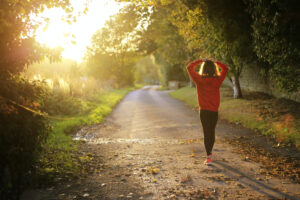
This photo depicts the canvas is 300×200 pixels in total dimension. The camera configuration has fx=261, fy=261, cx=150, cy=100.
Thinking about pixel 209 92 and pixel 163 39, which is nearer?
pixel 209 92

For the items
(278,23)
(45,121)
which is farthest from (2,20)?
(278,23)

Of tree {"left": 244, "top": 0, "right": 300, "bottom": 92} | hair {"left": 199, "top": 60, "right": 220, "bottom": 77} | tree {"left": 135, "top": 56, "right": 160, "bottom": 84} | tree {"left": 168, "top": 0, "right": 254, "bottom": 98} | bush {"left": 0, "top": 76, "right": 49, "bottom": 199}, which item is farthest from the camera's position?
tree {"left": 135, "top": 56, "right": 160, "bottom": 84}

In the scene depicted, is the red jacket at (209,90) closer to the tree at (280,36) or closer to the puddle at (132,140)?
the puddle at (132,140)

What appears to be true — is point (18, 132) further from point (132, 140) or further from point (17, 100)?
point (132, 140)

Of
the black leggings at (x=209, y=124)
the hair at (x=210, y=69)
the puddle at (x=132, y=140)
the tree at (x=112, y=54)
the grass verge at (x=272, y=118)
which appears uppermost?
the tree at (x=112, y=54)

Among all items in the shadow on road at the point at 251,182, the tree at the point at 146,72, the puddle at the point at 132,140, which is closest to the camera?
the shadow on road at the point at 251,182

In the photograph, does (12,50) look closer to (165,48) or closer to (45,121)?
(45,121)

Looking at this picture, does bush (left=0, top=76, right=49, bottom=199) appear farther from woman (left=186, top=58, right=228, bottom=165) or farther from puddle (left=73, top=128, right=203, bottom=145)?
puddle (left=73, top=128, right=203, bottom=145)

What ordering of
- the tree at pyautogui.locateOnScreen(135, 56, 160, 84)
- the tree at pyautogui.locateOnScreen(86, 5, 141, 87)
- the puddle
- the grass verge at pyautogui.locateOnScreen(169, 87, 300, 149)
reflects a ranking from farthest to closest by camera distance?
the tree at pyautogui.locateOnScreen(135, 56, 160, 84) < the tree at pyautogui.locateOnScreen(86, 5, 141, 87) < the puddle < the grass verge at pyautogui.locateOnScreen(169, 87, 300, 149)

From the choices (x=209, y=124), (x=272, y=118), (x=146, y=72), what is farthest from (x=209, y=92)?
(x=146, y=72)

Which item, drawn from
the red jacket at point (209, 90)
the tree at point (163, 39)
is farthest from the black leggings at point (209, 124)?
the tree at point (163, 39)

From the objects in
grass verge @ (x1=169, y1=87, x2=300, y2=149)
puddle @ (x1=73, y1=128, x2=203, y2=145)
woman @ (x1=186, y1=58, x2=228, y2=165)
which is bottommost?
puddle @ (x1=73, y1=128, x2=203, y2=145)

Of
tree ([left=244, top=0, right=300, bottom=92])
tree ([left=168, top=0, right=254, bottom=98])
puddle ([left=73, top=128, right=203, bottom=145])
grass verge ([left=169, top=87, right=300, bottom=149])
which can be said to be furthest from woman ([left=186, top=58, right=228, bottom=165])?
tree ([left=168, top=0, right=254, bottom=98])

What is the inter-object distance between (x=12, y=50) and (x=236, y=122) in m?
8.58
